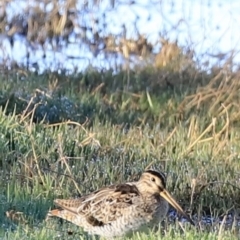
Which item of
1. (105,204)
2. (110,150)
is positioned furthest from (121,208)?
(110,150)

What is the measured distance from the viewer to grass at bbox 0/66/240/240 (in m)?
6.16

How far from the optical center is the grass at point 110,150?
616cm

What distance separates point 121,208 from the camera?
581cm

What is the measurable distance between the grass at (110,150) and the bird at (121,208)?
4.0 inches

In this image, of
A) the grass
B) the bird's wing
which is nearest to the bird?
the bird's wing

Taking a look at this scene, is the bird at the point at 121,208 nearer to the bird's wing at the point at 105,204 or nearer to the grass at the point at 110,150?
the bird's wing at the point at 105,204

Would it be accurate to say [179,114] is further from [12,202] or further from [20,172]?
[12,202]

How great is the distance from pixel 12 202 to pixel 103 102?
13.8 feet

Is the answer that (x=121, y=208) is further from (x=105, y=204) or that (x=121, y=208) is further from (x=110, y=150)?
(x=110, y=150)

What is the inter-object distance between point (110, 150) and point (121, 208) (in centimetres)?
202

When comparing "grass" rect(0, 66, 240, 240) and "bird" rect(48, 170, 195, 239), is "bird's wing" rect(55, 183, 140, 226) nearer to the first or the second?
"bird" rect(48, 170, 195, 239)

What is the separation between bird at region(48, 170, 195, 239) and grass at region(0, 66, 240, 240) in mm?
101

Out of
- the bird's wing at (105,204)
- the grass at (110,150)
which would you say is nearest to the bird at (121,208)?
the bird's wing at (105,204)

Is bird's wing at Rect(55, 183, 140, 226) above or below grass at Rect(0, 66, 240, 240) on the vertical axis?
above
